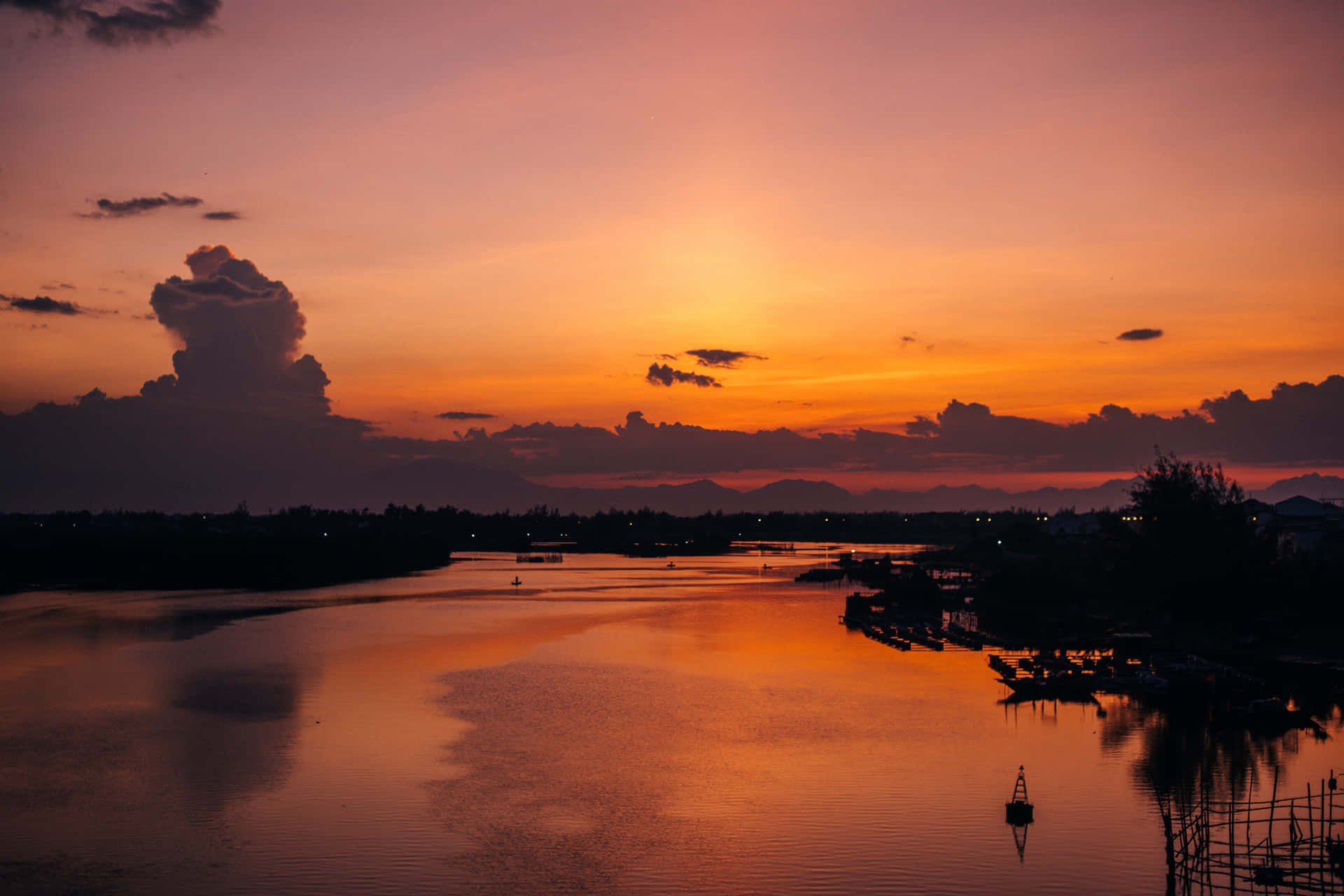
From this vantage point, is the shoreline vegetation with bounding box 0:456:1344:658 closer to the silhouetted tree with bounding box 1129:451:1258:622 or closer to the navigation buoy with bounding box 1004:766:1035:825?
the silhouetted tree with bounding box 1129:451:1258:622

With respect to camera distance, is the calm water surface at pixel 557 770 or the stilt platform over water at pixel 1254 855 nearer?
the stilt platform over water at pixel 1254 855

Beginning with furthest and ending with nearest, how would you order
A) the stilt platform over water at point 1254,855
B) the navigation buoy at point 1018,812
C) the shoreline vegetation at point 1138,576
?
the shoreline vegetation at point 1138,576
the navigation buoy at point 1018,812
the stilt platform over water at point 1254,855

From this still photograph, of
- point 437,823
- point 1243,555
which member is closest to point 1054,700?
point 1243,555

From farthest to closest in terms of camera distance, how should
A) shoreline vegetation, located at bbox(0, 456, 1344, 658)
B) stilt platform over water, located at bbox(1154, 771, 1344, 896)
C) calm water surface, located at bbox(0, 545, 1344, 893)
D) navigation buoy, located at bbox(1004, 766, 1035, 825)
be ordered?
shoreline vegetation, located at bbox(0, 456, 1344, 658), navigation buoy, located at bbox(1004, 766, 1035, 825), calm water surface, located at bbox(0, 545, 1344, 893), stilt platform over water, located at bbox(1154, 771, 1344, 896)

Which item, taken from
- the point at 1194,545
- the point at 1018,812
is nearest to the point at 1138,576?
the point at 1194,545

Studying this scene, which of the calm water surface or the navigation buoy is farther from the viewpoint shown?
the navigation buoy

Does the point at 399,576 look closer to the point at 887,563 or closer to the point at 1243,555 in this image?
the point at 887,563

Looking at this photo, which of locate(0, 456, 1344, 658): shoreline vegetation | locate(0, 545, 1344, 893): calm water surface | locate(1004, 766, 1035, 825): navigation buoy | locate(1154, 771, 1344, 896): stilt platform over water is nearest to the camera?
locate(1154, 771, 1344, 896): stilt platform over water


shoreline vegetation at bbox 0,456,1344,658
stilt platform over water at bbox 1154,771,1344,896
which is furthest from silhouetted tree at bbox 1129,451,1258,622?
stilt platform over water at bbox 1154,771,1344,896

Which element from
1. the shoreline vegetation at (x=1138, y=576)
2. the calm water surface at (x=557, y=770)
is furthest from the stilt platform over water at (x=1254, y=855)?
the shoreline vegetation at (x=1138, y=576)

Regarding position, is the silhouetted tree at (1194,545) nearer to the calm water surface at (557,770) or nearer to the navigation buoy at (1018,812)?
the calm water surface at (557,770)
